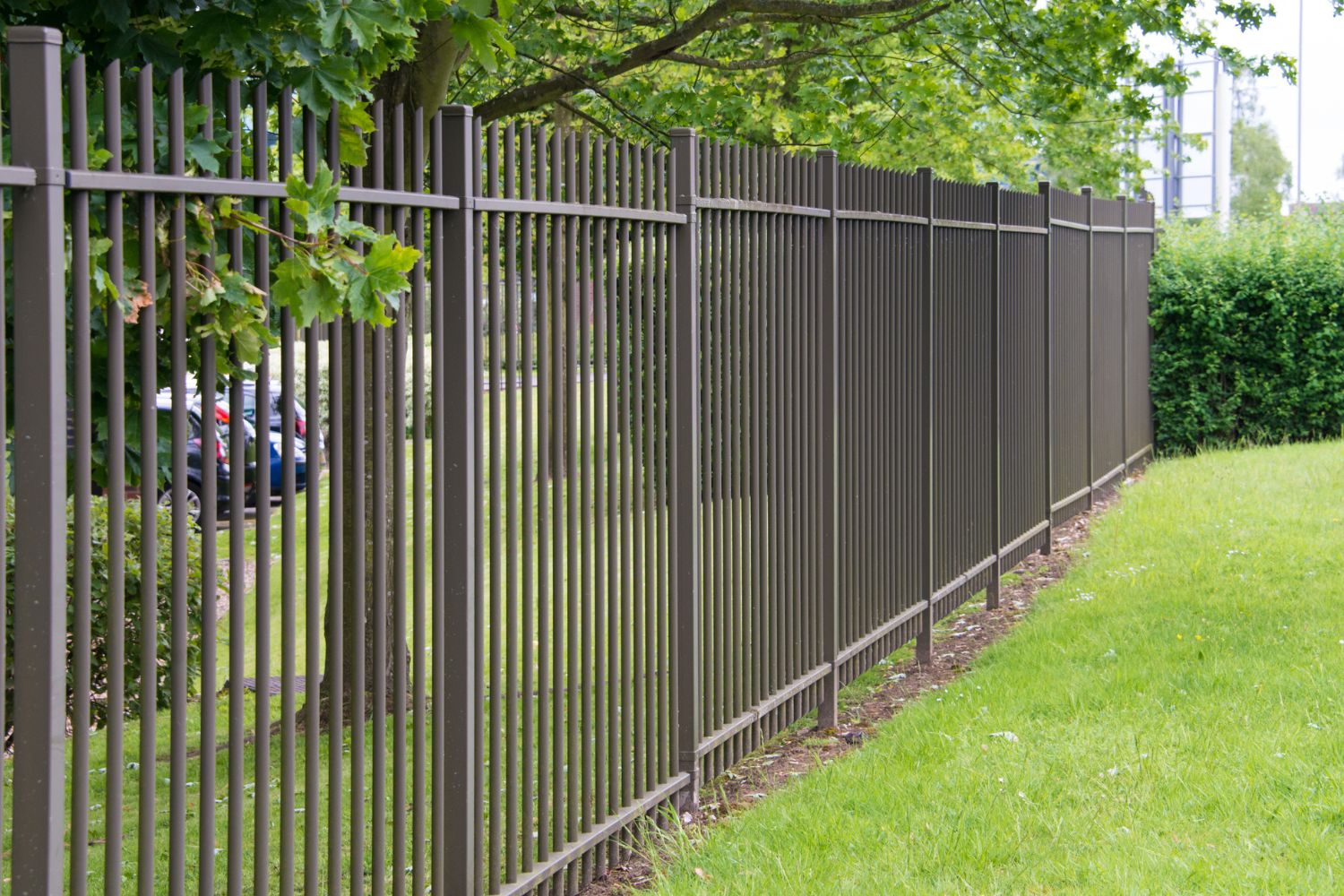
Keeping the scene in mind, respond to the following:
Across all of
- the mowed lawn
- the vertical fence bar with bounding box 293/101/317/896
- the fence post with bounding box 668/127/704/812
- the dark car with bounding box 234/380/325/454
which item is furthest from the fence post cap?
the mowed lawn

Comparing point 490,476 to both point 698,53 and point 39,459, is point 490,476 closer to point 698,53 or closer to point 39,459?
point 39,459

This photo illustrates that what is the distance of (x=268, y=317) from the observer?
3.30m

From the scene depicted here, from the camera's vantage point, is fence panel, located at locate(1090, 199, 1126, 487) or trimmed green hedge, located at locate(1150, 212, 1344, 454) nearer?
fence panel, located at locate(1090, 199, 1126, 487)

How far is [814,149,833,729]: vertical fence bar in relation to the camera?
21.4ft

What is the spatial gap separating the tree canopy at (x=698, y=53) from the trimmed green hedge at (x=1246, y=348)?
10.9 ft

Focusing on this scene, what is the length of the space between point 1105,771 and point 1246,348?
41.6ft

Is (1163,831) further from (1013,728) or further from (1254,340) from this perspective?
(1254,340)

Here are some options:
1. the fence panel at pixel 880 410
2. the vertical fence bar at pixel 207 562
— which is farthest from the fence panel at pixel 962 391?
the vertical fence bar at pixel 207 562

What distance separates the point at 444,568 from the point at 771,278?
242cm

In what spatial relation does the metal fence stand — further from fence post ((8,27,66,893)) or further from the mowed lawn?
the mowed lawn

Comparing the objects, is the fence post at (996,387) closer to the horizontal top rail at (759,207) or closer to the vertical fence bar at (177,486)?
the horizontal top rail at (759,207)

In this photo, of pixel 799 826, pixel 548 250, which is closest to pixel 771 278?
pixel 548 250

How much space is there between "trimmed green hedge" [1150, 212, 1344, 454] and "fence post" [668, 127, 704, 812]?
41.6 ft

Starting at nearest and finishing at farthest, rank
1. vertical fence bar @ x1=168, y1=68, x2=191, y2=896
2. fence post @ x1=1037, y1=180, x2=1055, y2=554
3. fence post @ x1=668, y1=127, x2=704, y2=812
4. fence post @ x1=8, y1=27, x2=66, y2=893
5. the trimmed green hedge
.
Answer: fence post @ x1=8, y1=27, x2=66, y2=893 < vertical fence bar @ x1=168, y1=68, x2=191, y2=896 < fence post @ x1=668, y1=127, x2=704, y2=812 < fence post @ x1=1037, y1=180, x2=1055, y2=554 < the trimmed green hedge
